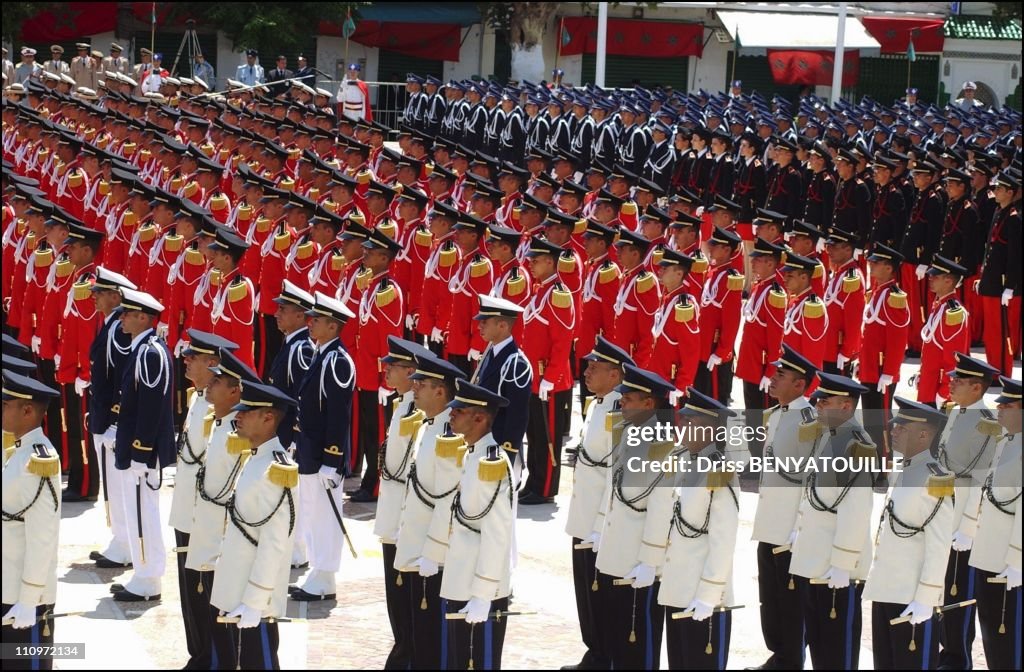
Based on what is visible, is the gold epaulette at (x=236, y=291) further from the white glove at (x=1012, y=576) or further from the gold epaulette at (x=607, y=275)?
the white glove at (x=1012, y=576)

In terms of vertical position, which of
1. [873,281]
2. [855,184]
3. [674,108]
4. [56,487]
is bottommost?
[56,487]

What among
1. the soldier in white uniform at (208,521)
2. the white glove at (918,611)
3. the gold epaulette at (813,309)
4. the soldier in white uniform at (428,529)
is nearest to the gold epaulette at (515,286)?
the gold epaulette at (813,309)

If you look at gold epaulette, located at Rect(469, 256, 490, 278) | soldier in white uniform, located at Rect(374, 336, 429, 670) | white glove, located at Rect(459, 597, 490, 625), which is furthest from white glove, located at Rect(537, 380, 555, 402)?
white glove, located at Rect(459, 597, 490, 625)

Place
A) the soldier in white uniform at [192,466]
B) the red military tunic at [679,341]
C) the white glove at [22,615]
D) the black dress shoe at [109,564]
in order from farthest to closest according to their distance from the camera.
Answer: the red military tunic at [679,341] < the black dress shoe at [109,564] < the soldier in white uniform at [192,466] < the white glove at [22,615]

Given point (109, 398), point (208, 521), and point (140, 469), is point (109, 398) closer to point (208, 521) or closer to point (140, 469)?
point (140, 469)

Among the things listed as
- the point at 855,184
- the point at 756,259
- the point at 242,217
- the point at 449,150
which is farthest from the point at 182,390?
the point at 855,184

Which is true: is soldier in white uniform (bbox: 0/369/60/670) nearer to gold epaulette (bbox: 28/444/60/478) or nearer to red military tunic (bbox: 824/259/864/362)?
gold epaulette (bbox: 28/444/60/478)

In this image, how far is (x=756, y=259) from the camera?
11188 mm

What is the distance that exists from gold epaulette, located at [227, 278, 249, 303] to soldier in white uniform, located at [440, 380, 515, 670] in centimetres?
443

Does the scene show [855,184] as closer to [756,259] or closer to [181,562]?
[756,259]

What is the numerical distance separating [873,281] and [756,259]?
2.87 feet

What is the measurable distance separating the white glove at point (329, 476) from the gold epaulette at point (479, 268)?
127 inches

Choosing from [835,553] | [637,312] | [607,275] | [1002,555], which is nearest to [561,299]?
[637,312]

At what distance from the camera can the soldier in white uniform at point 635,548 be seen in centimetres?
688
